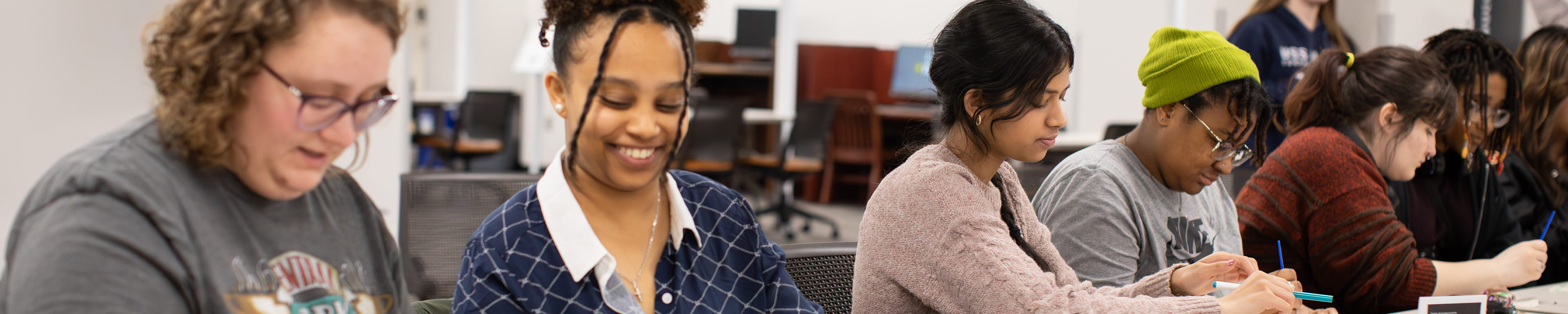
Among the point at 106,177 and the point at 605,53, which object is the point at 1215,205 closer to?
the point at 605,53

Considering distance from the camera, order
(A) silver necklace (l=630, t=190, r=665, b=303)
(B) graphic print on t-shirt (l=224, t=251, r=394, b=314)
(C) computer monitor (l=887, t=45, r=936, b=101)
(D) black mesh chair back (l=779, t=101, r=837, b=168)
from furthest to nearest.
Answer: (C) computer monitor (l=887, t=45, r=936, b=101), (D) black mesh chair back (l=779, t=101, r=837, b=168), (A) silver necklace (l=630, t=190, r=665, b=303), (B) graphic print on t-shirt (l=224, t=251, r=394, b=314)

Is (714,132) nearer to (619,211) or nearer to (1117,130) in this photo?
(1117,130)

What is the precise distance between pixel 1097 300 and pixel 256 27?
877 millimetres

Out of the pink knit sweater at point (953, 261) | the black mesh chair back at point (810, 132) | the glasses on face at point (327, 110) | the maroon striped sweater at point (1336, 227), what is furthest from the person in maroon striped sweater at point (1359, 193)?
the black mesh chair back at point (810, 132)

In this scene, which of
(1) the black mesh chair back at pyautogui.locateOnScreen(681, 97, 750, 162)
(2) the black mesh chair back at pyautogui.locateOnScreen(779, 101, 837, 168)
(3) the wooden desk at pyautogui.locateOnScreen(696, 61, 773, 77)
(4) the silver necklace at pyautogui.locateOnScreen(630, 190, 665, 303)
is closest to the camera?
(4) the silver necklace at pyautogui.locateOnScreen(630, 190, 665, 303)

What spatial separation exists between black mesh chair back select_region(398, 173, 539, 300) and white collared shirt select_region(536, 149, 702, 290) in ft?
2.35

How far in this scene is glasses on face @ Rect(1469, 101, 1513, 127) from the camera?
2043mm

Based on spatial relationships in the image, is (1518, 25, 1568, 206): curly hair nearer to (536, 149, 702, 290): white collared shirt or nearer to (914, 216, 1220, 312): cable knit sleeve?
(914, 216, 1220, 312): cable knit sleeve

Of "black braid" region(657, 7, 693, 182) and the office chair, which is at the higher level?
"black braid" region(657, 7, 693, 182)

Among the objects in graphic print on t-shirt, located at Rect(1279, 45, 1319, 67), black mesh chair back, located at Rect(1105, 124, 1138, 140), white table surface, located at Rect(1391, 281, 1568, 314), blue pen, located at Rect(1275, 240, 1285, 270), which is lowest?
white table surface, located at Rect(1391, 281, 1568, 314)

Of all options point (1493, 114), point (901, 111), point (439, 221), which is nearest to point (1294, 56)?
point (1493, 114)

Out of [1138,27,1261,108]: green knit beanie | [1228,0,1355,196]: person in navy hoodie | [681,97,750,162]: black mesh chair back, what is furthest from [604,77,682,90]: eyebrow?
[681,97,750,162]: black mesh chair back

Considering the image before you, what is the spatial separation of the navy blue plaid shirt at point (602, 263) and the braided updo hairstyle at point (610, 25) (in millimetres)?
66

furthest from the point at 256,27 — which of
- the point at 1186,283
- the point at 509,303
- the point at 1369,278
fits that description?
the point at 1369,278
